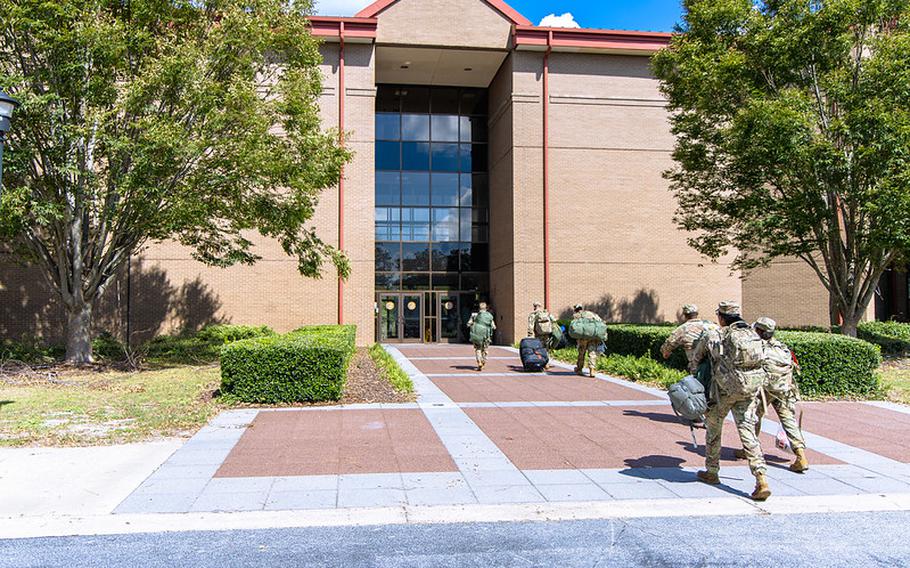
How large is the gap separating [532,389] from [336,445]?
5725mm

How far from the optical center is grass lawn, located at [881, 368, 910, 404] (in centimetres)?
1190

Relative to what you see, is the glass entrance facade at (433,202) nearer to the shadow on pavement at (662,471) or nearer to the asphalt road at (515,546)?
the shadow on pavement at (662,471)

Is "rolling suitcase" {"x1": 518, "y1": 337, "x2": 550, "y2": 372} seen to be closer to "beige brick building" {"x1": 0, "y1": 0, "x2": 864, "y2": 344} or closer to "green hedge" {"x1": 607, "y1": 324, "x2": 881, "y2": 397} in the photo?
"green hedge" {"x1": 607, "y1": 324, "x2": 881, "y2": 397}

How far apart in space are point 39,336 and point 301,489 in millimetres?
21467

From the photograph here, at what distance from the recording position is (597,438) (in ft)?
26.6

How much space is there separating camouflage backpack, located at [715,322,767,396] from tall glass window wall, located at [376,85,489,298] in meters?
23.8

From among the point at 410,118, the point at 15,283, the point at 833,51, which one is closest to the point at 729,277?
the point at 833,51

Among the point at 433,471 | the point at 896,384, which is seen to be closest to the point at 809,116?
the point at 896,384

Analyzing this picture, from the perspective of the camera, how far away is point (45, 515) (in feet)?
17.1

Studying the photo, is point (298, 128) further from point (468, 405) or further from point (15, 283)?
point (15, 283)

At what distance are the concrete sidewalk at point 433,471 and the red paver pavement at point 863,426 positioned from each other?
0.04 meters

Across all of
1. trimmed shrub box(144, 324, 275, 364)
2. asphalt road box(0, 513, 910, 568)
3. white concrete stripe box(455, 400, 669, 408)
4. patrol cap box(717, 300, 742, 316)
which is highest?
patrol cap box(717, 300, 742, 316)

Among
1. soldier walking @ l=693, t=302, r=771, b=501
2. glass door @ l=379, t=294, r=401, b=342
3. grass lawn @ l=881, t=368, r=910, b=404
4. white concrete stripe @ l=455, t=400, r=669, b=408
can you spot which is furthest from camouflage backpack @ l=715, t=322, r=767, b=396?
glass door @ l=379, t=294, r=401, b=342

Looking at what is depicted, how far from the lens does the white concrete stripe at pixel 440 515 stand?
4988mm
